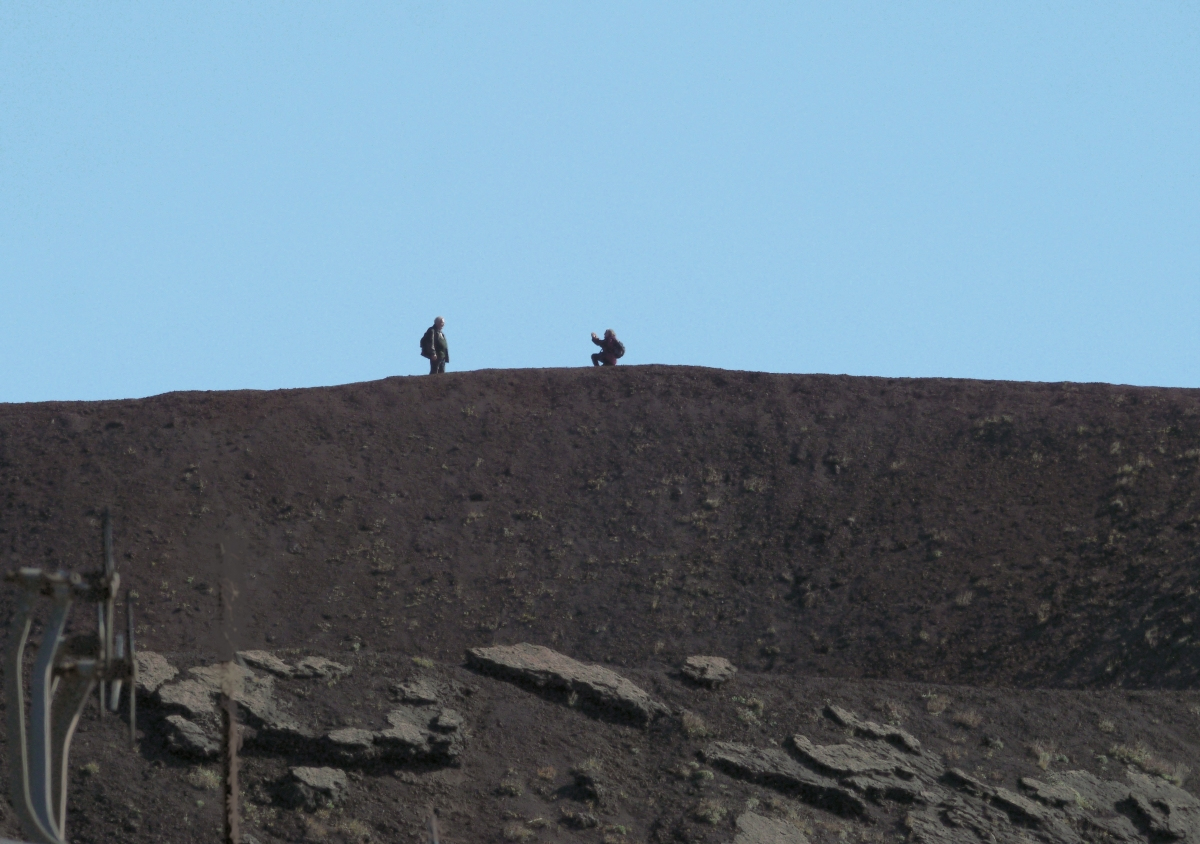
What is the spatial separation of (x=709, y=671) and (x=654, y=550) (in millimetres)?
8338

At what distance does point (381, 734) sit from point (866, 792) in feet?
22.1

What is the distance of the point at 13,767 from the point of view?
10461 millimetres

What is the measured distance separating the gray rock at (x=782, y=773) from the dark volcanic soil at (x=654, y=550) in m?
0.37

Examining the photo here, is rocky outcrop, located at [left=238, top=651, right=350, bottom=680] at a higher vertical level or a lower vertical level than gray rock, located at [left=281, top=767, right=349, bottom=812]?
higher

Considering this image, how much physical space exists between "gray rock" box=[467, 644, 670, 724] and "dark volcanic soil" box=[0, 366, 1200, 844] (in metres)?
0.40

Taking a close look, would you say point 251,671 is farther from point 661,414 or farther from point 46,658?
point 661,414

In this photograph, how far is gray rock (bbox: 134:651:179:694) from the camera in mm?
20188

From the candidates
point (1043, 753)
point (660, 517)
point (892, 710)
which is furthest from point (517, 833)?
point (660, 517)

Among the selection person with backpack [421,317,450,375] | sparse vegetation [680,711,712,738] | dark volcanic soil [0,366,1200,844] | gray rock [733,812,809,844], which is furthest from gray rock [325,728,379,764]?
person with backpack [421,317,450,375]

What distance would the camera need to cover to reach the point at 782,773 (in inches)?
830

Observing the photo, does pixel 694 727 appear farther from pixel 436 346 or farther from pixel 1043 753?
pixel 436 346

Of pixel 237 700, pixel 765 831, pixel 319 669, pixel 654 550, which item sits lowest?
pixel 765 831

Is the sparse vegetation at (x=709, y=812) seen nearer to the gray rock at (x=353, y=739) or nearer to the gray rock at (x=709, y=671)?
the gray rock at (x=709, y=671)

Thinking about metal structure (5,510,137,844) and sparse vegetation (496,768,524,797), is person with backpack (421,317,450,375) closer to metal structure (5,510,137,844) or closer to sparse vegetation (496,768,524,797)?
sparse vegetation (496,768,524,797)
